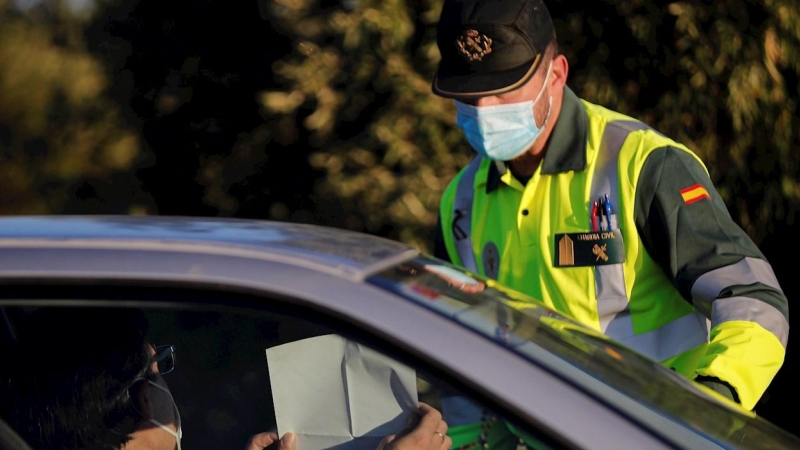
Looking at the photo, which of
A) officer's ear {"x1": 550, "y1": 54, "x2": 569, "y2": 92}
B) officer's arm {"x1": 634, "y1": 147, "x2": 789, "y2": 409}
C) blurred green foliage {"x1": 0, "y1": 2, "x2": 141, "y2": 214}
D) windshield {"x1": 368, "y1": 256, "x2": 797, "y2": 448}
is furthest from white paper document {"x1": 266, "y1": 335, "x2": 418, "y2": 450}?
blurred green foliage {"x1": 0, "y1": 2, "x2": 141, "y2": 214}

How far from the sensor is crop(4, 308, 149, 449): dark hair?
1.93 m

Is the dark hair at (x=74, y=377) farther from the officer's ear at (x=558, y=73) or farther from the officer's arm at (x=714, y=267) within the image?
the officer's ear at (x=558, y=73)

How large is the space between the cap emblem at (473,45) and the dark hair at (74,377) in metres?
1.63

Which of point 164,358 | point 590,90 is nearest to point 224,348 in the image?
point 164,358

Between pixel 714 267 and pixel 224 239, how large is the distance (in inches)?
54.2

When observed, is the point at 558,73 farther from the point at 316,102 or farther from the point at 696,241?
the point at 316,102

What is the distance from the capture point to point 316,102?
604 centimetres

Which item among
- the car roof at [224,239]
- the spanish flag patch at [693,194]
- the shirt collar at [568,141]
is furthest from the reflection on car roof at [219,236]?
the shirt collar at [568,141]

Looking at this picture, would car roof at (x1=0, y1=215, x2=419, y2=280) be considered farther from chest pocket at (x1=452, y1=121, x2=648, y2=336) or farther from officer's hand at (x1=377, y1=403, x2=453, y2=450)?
chest pocket at (x1=452, y1=121, x2=648, y2=336)

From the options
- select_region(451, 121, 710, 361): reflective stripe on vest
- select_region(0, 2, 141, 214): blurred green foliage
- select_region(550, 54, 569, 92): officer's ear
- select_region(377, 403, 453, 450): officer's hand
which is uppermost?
select_region(377, 403, 453, 450): officer's hand

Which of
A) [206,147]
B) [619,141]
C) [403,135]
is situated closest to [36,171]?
[206,147]

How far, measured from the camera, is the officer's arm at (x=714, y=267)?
2586 mm

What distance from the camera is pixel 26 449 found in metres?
1.90

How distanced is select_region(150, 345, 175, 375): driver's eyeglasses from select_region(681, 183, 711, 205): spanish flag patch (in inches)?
56.8
